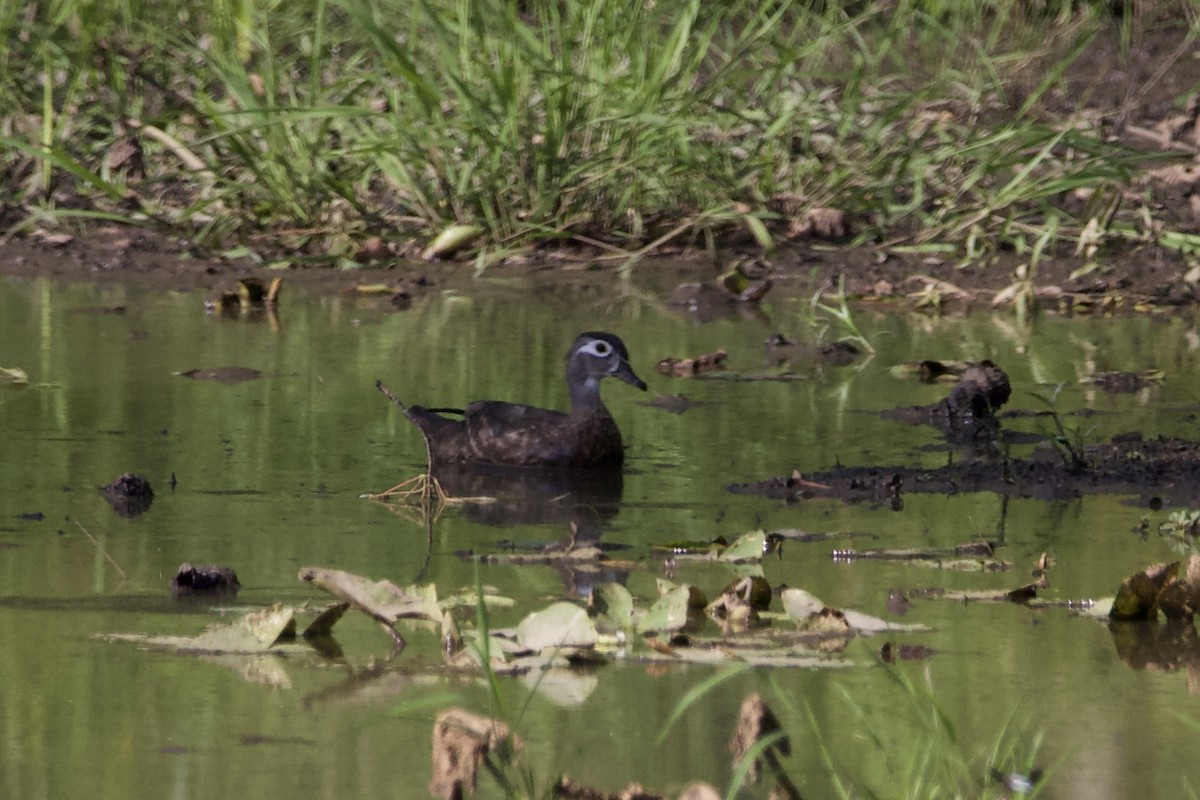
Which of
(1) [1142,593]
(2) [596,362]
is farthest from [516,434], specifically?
(1) [1142,593]

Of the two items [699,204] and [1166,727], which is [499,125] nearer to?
[699,204]

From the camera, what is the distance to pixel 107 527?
5.41 metres

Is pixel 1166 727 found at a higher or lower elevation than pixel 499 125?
lower

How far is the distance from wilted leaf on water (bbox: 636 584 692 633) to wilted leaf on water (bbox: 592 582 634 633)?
0.10 ft

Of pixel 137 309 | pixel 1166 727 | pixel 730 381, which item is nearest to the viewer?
pixel 1166 727

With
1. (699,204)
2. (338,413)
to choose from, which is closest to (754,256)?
(699,204)

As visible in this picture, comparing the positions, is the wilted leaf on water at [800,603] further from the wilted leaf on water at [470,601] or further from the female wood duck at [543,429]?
the female wood duck at [543,429]

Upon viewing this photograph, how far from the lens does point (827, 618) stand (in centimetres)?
438

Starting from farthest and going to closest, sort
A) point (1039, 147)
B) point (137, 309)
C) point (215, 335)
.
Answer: point (1039, 147) → point (137, 309) → point (215, 335)

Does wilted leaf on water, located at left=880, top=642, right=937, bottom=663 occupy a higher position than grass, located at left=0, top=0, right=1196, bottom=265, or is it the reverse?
grass, located at left=0, top=0, right=1196, bottom=265

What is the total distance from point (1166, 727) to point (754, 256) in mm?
7341

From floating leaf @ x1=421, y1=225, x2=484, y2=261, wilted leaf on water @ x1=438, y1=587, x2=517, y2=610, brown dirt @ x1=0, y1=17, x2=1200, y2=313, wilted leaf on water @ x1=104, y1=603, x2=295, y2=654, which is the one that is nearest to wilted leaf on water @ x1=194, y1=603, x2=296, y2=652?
wilted leaf on water @ x1=104, y1=603, x2=295, y2=654

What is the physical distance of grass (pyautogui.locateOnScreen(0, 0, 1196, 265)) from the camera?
1058 cm

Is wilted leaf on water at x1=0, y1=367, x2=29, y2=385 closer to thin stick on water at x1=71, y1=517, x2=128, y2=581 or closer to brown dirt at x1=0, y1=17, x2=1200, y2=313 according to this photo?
thin stick on water at x1=71, y1=517, x2=128, y2=581
